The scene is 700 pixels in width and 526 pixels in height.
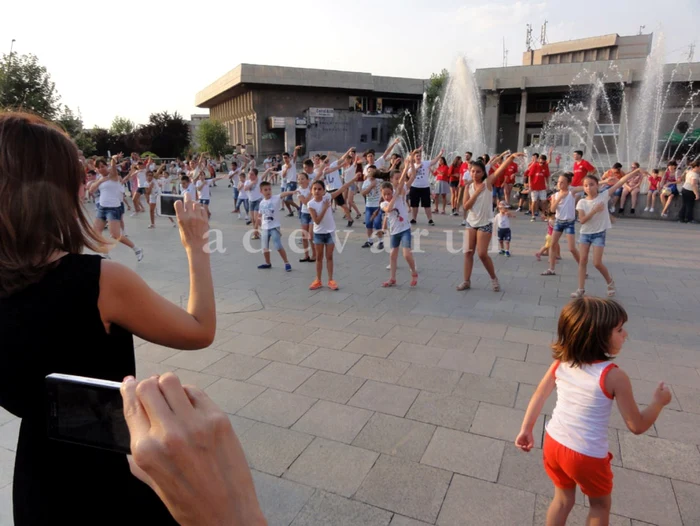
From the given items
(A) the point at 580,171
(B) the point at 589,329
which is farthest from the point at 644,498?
(A) the point at 580,171

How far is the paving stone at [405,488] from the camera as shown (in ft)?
8.75

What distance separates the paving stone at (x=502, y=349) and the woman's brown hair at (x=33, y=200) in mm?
4197

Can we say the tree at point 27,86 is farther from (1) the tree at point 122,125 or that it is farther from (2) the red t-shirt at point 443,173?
(1) the tree at point 122,125

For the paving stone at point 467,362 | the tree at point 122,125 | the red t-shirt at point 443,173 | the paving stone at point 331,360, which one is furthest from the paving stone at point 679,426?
the tree at point 122,125

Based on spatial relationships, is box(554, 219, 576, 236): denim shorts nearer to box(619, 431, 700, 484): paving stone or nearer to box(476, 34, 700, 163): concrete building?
box(619, 431, 700, 484): paving stone

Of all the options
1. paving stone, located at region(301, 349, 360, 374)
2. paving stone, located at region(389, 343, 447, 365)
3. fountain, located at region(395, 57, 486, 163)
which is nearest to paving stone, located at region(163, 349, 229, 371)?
paving stone, located at region(301, 349, 360, 374)

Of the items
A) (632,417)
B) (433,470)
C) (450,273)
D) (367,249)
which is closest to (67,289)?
(632,417)

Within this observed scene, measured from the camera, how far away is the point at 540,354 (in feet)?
15.5

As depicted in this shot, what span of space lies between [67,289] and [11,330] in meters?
0.15

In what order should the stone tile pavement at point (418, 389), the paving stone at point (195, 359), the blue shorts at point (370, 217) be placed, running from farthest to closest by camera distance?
the blue shorts at point (370, 217) → the paving stone at point (195, 359) → the stone tile pavement at point (418, 389)

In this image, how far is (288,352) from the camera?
4.85 metres

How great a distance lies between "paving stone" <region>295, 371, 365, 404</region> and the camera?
12.9 feet

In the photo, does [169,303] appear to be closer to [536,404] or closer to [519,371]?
[536,404]

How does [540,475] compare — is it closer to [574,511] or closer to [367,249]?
[574,511]
